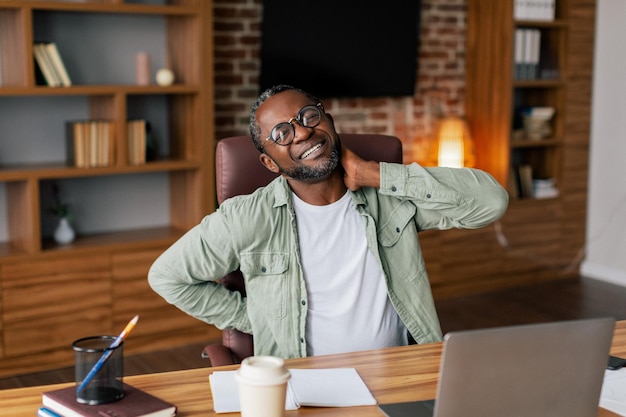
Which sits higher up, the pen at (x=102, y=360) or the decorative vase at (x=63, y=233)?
the pen at (x=102, y=360)

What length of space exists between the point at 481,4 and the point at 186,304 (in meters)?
3.52

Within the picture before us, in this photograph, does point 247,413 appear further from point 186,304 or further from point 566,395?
point 186,304

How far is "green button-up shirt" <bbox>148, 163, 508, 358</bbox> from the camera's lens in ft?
6.85

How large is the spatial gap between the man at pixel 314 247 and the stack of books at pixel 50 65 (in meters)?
1.86

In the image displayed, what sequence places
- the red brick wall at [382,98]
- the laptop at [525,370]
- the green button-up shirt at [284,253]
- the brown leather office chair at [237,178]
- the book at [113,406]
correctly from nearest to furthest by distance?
the laptop at [525,370]
the book at [113,406]
the green button-up shirt at [284,253]
the brown leather office chair at [237,178]
the red brick wall at [382,98]

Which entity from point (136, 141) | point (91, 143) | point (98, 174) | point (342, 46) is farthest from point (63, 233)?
point (342, 46)

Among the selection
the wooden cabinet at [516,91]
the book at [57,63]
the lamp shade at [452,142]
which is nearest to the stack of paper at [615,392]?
the book at [57,63]

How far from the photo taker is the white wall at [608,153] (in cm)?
523

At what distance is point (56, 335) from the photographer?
378cm

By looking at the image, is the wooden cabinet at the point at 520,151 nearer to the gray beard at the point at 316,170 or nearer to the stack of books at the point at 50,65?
the stack of books at the point at 50,65

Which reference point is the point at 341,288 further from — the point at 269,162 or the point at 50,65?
the point at 50,65

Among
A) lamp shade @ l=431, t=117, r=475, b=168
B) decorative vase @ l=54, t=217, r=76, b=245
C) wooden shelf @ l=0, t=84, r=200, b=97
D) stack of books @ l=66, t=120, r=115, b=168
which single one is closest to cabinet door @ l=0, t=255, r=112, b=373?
decorative vase @ l=54, t=217, r=76, b=245

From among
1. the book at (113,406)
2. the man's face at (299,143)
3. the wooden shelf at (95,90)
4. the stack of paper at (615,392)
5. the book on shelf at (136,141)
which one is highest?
the wooden shelf at (95,90)

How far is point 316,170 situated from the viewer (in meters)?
2.11
